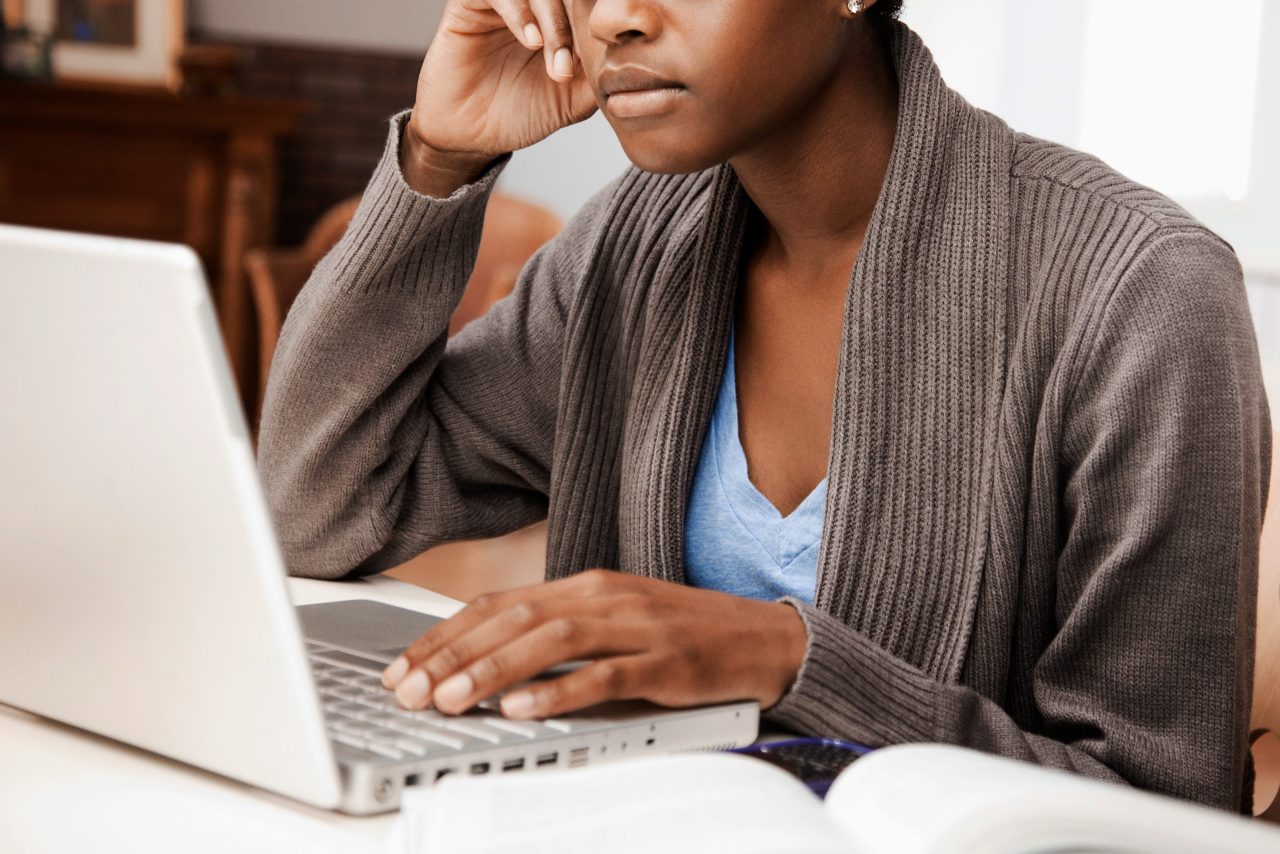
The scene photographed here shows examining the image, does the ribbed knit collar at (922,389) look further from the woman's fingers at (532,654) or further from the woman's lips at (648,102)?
the woman's fingers at (532,654)

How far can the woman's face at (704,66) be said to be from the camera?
1.00 metres

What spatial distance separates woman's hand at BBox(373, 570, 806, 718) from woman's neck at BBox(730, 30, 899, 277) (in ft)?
1.44

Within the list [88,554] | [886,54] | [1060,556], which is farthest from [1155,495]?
[88,554]

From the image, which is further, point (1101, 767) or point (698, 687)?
point (1101, 767)

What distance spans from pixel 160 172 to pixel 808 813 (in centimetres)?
429

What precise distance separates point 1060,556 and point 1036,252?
210mm

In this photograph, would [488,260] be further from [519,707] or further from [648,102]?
[519,707]

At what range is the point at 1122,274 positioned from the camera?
0.98 metres

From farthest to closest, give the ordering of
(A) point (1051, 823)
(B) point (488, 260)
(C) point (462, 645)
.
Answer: (B) point (488, 260)
(C) point (462, 645)
(A) point (1051, 823)

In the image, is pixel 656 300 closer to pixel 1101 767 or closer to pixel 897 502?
pixel 897 502

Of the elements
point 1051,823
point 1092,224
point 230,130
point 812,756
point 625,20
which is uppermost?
point 625,20

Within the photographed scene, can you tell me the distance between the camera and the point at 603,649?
758mm

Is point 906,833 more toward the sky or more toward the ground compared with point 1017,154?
more toward the ground

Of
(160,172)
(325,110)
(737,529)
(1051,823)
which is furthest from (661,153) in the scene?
(325,110)
